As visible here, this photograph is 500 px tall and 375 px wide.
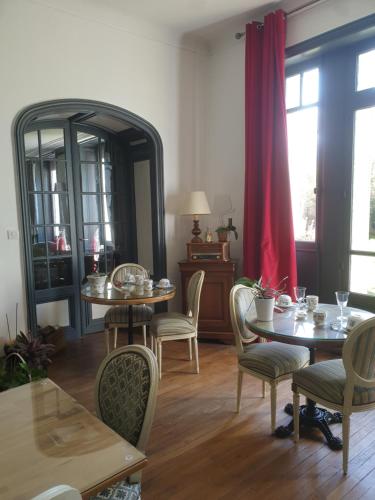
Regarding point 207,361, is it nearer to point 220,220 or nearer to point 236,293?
point 236,293

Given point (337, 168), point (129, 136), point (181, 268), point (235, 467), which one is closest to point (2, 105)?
point (129, 136)

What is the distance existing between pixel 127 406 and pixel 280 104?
3349mm

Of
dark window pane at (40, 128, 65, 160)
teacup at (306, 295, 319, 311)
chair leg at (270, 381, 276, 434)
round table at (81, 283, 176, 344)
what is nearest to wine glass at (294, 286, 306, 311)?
teacup at (306, 295, 319, 311)

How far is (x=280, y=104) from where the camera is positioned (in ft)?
12.6

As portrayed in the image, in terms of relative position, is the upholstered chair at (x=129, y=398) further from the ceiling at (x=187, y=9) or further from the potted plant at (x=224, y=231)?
the ceiling at (x=187, y=9)

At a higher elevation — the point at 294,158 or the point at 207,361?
the point at 294,158

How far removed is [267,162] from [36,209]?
2516 millimetres

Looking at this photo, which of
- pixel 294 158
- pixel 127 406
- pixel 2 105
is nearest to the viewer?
pixel 127 406

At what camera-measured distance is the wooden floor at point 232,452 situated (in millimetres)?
2004

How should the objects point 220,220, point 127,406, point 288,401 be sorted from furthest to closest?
point 220,220
point 288,401
point 127,406

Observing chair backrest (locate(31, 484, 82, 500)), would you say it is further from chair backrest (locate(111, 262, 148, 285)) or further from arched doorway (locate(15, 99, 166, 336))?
chair backrest (locate(111, 262, 148, 285))

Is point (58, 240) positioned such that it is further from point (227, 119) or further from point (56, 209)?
point (227, 119)

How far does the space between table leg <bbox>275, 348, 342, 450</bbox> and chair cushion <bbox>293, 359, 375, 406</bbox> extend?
1.08ft

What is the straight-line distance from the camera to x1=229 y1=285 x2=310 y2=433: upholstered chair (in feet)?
8.04
